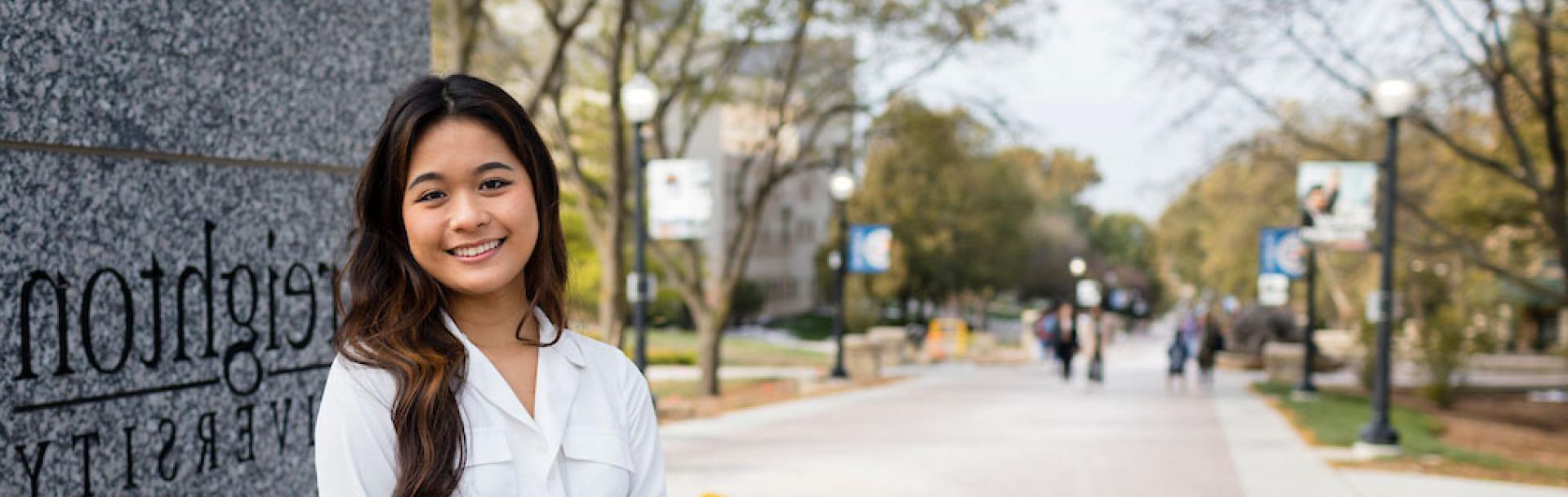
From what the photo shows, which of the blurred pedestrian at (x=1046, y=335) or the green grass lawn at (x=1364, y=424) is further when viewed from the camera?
the blurred pedestrian at (x=1046, y=335)

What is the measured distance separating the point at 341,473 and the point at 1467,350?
2491cm

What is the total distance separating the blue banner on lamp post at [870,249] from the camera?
2731 cm

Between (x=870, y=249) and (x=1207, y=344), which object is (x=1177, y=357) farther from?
(x=870, y=249)

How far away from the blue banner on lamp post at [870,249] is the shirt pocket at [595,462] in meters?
25.2

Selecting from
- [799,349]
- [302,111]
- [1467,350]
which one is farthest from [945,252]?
[302,111]

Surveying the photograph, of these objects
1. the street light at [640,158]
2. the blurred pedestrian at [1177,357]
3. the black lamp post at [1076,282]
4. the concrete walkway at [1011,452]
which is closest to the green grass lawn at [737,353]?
the black lamp post at [1076,282]

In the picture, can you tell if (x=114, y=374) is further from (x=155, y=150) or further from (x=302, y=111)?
(x=302, y=111)

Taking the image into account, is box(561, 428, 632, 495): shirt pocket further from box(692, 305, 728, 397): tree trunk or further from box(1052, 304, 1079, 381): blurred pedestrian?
box(1052, 304, 1079, 381): blurred pedestrian

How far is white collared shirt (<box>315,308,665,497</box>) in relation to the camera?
1.87 m

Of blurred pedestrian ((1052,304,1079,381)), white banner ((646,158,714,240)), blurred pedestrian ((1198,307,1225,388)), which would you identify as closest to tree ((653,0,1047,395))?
white banner ((646,158,714,240))

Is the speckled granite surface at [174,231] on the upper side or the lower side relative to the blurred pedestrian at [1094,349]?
upper

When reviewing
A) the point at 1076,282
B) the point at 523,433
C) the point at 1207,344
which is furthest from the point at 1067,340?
the point at 1076,282

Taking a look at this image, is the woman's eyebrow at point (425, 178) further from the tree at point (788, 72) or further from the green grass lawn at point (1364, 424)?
the tree at point (788, 72)

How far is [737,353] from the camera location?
125 feet
